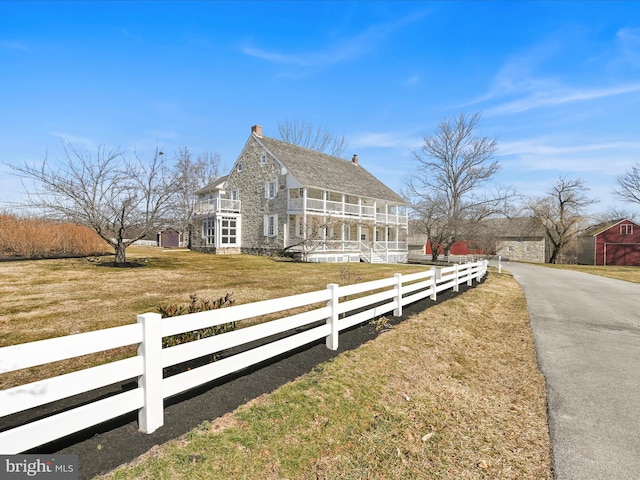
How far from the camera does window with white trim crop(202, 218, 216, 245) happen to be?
95.9 ft

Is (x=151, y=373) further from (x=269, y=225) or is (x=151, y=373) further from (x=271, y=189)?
(x=271, y=189)

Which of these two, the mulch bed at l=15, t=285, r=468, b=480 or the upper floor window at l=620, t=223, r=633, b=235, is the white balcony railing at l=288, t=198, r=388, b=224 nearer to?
the mulch bed at l=15, t=285, r=468, b=480

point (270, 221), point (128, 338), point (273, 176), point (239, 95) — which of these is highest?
point (239, 95)

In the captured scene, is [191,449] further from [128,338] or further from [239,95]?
[239,95]

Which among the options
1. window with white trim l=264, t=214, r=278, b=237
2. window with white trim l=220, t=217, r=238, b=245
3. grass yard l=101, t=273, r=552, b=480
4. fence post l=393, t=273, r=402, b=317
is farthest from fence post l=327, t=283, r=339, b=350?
window with white trim l=220, t=217, r=238, b=245

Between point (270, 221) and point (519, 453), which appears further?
point (270, 221)

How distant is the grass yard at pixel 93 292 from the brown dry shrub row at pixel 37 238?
450 cm

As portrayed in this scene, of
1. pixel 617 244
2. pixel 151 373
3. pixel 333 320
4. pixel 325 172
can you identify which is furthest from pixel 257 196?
pixel 617 244

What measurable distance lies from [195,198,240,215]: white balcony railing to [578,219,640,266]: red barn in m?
45.9

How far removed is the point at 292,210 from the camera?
2539cm

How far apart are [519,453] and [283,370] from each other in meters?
2.91

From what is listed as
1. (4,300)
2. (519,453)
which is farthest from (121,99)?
(519,453)

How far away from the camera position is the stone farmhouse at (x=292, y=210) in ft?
83.6

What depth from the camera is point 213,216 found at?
95.4 ft
